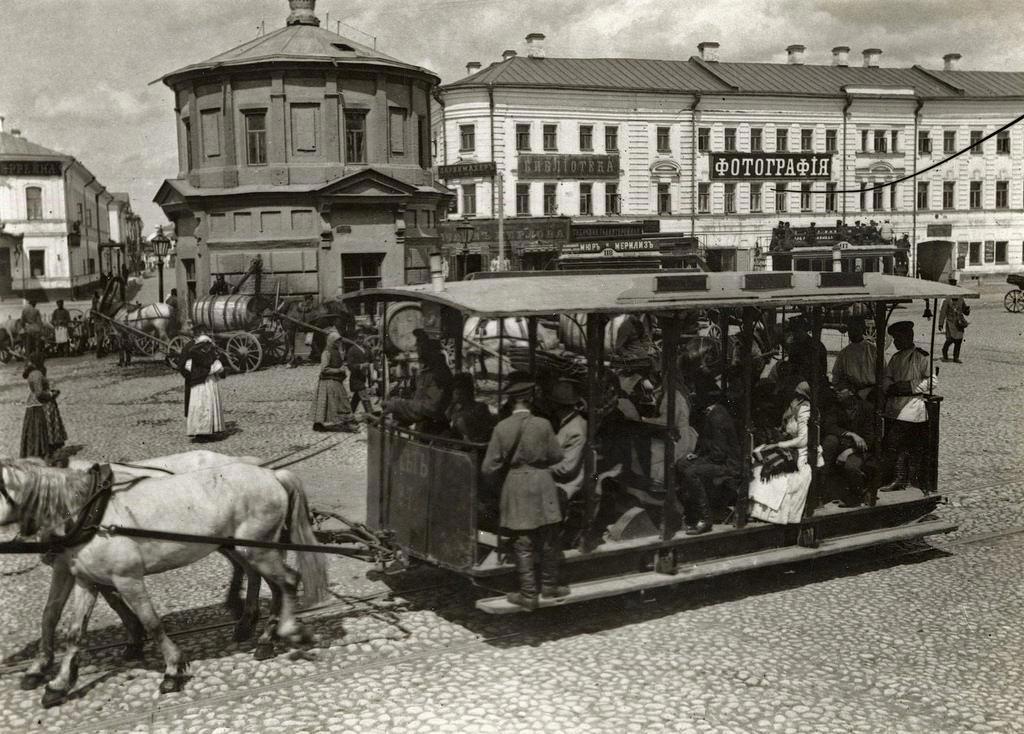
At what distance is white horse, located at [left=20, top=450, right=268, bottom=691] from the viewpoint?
6715mm

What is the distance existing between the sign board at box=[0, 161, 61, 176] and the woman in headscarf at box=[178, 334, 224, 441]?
1605 centimetres

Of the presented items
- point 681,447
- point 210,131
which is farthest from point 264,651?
point 210,131

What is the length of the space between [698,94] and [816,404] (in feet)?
150

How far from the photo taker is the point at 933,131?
2215 inches

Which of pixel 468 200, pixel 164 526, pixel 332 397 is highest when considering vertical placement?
pixel 468 200

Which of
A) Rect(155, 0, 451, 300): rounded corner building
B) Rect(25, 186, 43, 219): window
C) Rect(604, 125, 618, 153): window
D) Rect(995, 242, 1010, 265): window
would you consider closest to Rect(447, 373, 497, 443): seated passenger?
Rect(155, 0, 451, 300): rounded corner building

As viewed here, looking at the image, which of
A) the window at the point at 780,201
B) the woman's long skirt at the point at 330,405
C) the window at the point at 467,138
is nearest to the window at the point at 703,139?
the window at the point at 780,201

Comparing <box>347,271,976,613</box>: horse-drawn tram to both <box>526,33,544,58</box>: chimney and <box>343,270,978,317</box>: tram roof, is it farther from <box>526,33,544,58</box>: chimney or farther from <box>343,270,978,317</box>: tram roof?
<box>526,33,544,58</box>: chimney

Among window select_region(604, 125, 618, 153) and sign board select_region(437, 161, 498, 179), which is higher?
window select_region(604, 125, 618, 153)

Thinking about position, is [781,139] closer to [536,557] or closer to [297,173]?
[297,173]

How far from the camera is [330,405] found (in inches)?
660

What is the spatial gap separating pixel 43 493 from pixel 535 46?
47.8 m

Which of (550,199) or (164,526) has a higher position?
(550,199)

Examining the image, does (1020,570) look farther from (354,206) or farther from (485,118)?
(485,118)
